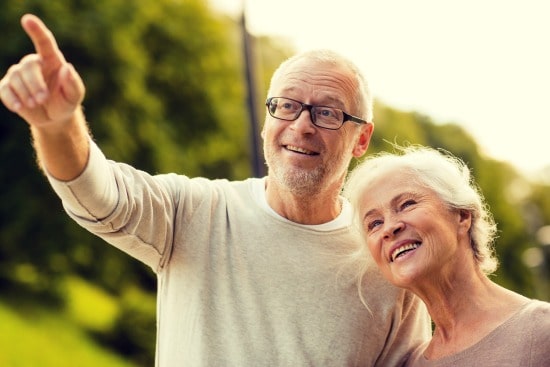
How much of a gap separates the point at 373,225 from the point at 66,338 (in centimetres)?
1269

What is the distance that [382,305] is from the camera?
321 cm

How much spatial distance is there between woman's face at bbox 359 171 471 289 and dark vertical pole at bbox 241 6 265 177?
21.4 ft

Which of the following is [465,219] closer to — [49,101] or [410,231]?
[410,231]

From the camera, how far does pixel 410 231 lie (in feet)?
9.52

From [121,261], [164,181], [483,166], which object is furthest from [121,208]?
[483,166]

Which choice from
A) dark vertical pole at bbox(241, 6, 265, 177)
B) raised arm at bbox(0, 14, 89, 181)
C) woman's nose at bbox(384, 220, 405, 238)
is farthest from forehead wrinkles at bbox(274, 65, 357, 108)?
dark vertical pole at bbox(241, 6, 265, 177)

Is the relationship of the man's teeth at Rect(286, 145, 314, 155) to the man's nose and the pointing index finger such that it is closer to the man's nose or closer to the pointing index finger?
the man's nose

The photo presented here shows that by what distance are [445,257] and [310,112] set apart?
2.61ft

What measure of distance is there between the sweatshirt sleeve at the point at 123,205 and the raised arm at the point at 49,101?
59 millimetres

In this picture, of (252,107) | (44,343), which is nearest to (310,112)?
(252,107)

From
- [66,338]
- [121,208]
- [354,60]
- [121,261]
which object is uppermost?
[121,261]

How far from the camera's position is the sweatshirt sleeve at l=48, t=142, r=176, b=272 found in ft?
8.25

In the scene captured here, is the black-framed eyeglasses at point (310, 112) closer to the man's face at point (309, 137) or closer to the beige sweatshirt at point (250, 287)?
the man's face at point (309, 137)

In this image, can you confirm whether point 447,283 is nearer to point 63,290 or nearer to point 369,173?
point 369,173
